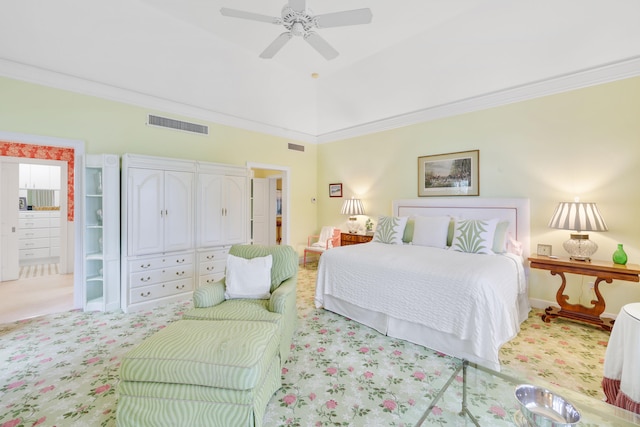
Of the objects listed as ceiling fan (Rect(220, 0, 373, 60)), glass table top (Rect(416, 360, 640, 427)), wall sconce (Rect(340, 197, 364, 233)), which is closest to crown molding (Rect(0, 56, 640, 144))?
wall sconce (Rect(340, 197, 364, 233))

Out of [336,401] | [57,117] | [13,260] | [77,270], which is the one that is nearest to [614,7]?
[336,401]

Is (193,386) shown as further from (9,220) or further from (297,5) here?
(9,220)

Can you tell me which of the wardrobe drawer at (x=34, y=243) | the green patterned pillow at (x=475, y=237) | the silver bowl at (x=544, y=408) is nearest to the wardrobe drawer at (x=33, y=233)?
the wardrobe drawer at (x=34, y=243)

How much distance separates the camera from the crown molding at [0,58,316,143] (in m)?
3.05

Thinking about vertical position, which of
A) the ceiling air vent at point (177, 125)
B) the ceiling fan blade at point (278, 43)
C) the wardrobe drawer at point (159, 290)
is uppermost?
the ceiling fan blade at point (278, 43)

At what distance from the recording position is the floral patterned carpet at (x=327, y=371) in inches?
67.7

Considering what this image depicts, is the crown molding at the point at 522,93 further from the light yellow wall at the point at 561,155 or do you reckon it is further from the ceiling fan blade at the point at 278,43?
the ceiling fan blade at the point at 278,43

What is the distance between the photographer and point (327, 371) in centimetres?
223

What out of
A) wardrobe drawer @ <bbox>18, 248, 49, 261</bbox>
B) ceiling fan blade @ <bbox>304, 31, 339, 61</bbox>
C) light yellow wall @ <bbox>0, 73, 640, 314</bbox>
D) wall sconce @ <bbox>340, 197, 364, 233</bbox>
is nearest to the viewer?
ceiling fan blade @ <bbox>304, 31, 339, 61</bbox>

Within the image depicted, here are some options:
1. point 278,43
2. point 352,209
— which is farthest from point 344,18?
point 352,209

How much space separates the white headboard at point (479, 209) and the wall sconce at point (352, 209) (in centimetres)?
75

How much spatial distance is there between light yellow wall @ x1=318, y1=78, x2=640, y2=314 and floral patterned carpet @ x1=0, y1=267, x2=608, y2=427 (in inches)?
39.6

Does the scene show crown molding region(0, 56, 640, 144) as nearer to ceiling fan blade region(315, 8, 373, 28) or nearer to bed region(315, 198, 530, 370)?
bed region(315, 198, 530, 370)

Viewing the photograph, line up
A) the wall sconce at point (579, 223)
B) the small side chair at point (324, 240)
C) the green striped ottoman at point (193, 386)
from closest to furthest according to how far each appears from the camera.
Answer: the green striped ottoman at point (193, 386) → the wall sconce at point (579, 223) → the small side chair at point (324, 240)
